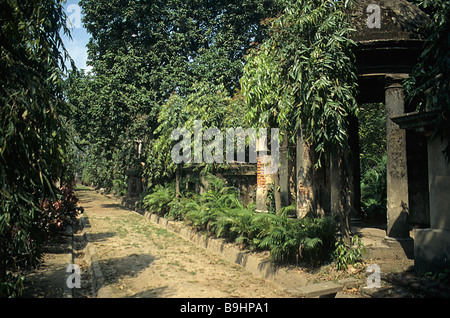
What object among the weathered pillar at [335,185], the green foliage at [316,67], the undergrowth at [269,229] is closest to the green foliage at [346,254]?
the undergrowth at [269,229]

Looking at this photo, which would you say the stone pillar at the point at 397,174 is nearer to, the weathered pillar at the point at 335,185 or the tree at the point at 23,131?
the weathered pillar at the point at 335,185

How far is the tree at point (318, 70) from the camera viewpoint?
717 centimetres

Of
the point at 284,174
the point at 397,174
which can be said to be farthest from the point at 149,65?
the point at 397,174

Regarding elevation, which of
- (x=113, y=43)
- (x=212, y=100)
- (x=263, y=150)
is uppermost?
(x=113, y=43)

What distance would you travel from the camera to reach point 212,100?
50.4ft

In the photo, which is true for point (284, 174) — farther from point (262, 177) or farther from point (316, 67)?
point (316, 67)

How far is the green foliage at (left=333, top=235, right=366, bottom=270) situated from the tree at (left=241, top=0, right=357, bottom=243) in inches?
11.5

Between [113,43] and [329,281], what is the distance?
61.9 feet

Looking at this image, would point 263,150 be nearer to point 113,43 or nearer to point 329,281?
point 329,281

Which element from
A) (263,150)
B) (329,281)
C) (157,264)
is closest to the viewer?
(329,281)

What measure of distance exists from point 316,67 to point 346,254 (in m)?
3.83

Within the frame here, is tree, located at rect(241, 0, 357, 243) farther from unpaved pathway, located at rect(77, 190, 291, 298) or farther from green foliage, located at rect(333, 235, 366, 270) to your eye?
unpaved pathway, located at rect(77, 190, 291, 298)

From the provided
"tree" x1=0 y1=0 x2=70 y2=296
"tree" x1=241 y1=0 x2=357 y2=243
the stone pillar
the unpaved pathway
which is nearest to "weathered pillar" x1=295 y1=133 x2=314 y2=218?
"tree" x1=241 y1=0 x2=357 y2=243

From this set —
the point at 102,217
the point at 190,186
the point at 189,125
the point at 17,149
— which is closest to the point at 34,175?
the point at 17,149
